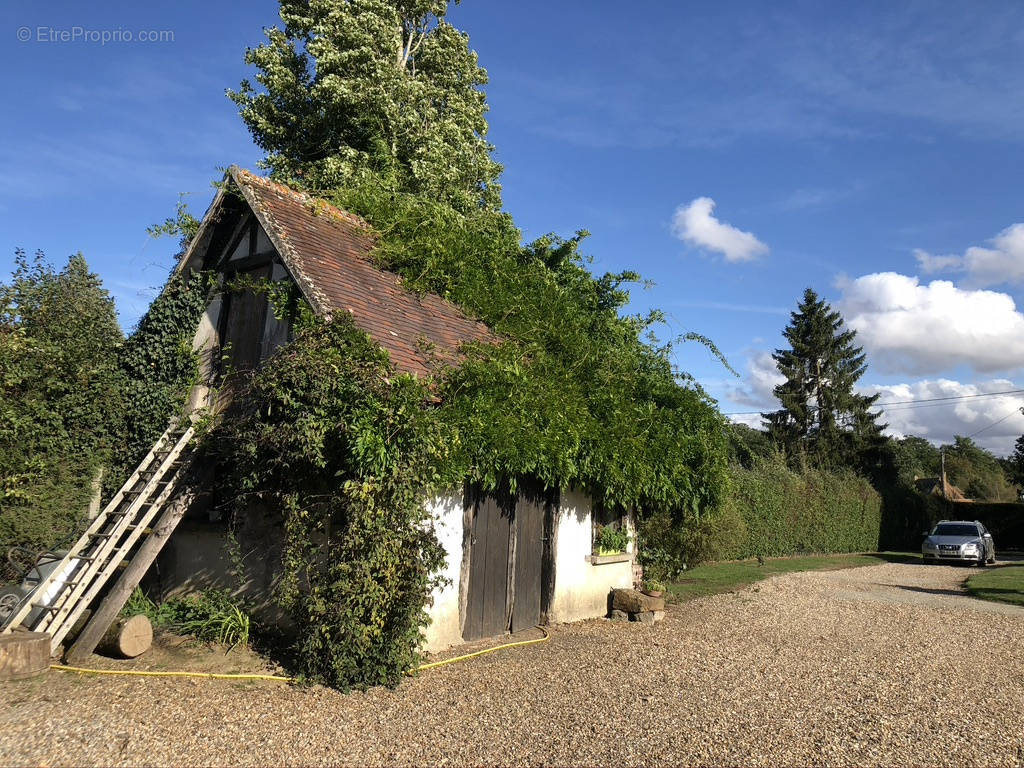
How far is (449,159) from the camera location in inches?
730

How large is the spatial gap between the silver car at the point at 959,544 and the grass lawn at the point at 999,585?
3.60ft

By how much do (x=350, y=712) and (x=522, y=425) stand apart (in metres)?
3.87

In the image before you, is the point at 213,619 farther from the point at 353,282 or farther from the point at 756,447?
the point at 756,447

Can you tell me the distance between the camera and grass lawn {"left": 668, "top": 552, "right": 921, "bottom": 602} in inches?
599

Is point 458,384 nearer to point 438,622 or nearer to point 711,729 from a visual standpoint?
point 438,622

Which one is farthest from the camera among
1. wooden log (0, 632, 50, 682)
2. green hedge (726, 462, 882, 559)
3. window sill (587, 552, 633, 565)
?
green hedge (726, 462, 882, 559)

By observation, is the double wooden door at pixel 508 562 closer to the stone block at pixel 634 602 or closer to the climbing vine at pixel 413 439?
the climbing vine at pixel 413 439

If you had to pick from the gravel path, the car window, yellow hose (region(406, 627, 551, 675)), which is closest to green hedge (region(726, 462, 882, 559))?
the car window

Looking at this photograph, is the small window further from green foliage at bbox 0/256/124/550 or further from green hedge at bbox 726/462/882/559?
green hedge at bbox 726/462/882/559

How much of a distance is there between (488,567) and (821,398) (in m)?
38.8

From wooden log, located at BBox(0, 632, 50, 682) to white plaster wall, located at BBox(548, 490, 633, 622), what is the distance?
6260 mm

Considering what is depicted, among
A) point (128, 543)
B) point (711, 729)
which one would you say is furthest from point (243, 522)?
point (711, 729)

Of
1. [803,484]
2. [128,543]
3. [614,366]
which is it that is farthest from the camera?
[803,484]

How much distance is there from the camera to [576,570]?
10688mm
